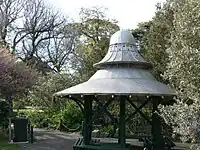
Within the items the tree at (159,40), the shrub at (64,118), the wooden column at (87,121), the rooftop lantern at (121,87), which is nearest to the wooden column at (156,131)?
the rooftop lantern at (121,87)

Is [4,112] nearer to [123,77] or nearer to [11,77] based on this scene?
[11,77]

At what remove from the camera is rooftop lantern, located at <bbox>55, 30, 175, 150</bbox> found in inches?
514

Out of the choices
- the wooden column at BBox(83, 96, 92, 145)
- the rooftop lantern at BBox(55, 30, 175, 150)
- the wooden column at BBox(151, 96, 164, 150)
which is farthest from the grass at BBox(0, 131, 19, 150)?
the wooden column at BBox(151, 96, 164, 150)

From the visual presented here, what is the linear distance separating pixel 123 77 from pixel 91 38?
19146 millimetres

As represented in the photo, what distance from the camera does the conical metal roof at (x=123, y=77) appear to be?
1294 centimetres

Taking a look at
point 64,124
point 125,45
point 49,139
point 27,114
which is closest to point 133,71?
point 125,45

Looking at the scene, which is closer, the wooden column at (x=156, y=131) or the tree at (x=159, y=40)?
the wooden column at (x=156, y=131)

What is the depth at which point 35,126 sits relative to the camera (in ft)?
98.1

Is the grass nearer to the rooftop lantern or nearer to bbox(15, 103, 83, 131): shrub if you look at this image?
the rooftop lantern

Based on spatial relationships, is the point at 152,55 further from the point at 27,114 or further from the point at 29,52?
the point at 29,52

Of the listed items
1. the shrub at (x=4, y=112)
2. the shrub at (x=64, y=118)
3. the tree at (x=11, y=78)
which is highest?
the tree at (x=11, y=78)

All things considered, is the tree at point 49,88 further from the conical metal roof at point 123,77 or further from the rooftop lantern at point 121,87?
the conical metal roof at point 123,77

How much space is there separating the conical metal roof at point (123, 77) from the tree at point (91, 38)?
13645 millimetres

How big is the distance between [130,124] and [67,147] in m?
6.94
